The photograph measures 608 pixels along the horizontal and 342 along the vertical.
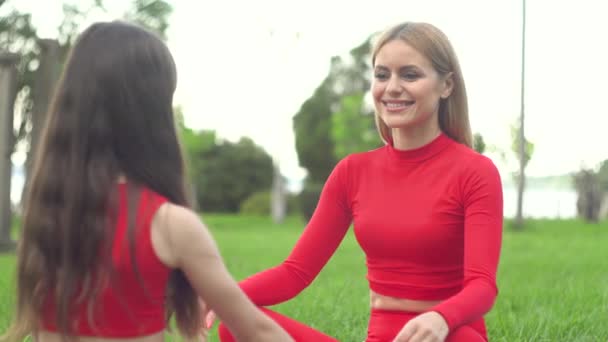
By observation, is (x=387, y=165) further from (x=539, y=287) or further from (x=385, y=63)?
(x=539, y=287)

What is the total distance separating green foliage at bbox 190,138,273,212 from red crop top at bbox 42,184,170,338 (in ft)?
186

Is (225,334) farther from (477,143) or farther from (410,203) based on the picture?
(477,143)

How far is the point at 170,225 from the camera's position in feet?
7.29

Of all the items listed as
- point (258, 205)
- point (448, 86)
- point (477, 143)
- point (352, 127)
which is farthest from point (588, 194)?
point (448, 86)

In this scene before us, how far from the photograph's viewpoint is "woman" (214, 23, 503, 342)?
317 centimetres

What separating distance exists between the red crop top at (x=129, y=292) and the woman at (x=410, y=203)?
0.87 metres

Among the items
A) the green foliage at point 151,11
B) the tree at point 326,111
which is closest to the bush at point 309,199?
the green foliage at point 151,11

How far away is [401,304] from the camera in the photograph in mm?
3270

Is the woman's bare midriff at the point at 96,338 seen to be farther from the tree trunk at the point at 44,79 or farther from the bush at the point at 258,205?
the bush at the point at 258,205

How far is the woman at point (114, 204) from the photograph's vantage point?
225 cm

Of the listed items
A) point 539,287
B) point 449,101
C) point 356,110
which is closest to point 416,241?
point 449,101

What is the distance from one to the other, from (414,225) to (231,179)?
56.1m

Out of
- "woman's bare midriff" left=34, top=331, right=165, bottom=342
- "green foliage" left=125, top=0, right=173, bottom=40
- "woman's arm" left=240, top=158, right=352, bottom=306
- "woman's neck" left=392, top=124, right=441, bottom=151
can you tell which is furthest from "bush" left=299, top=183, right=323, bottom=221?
"woman's bare midriff" left=34, top=331, right=165, bottom=342

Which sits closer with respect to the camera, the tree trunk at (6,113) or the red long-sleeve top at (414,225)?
the red long-sleeve top at (414,225)
